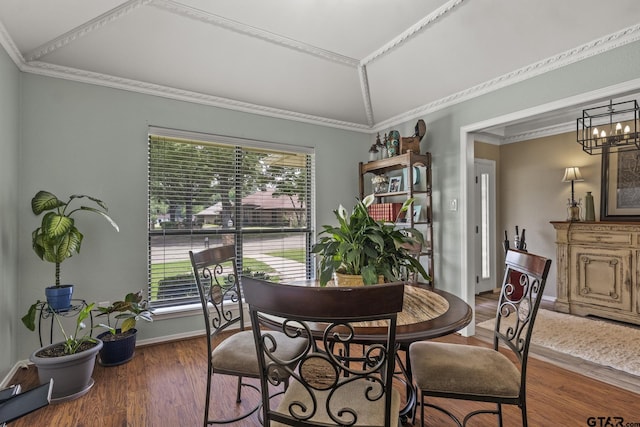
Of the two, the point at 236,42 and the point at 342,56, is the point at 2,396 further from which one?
the point at 342,56

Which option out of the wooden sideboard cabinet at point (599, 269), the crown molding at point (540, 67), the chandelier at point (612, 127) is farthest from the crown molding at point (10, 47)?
the wooden sideboard cabinet at point (599, 269)

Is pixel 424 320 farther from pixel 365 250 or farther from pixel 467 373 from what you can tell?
pixel 365 250

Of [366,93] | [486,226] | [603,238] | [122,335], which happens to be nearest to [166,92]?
[366,93]

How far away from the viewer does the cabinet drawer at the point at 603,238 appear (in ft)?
11.8

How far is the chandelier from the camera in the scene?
2762 mm

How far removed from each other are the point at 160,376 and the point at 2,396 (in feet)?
3.40

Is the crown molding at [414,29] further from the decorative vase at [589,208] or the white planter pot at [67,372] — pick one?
the white planter pot at [67,372]

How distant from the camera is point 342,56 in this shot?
3.11 m

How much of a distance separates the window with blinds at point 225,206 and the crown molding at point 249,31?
3.60 feet

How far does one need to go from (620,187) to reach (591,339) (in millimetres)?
1971

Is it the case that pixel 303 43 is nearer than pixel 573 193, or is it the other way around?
pixel 303 43

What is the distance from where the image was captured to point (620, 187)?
393cm

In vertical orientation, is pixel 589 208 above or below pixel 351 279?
above

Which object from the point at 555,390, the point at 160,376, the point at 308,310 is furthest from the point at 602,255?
the point at 160,376
